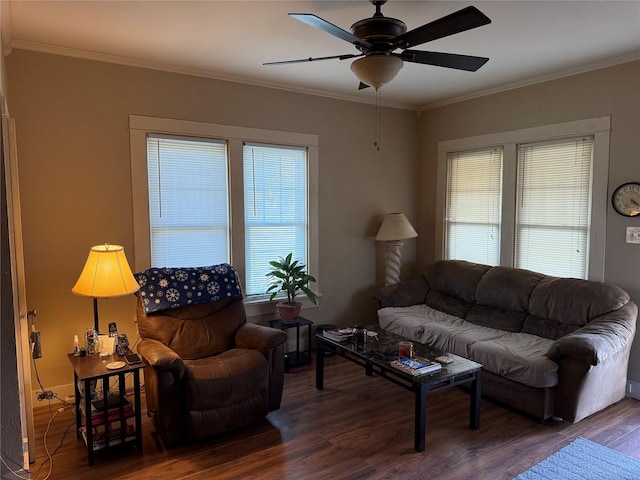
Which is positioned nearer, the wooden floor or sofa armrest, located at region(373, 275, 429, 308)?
the wooden floor

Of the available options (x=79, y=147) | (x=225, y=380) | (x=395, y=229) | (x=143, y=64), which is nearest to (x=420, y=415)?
(x=225, y=380)

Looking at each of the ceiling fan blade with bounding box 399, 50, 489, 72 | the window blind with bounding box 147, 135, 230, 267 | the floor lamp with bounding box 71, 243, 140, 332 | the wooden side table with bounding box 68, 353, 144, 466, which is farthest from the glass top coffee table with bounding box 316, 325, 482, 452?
the ceiling fan blade with bounding box 399, 50, 489, 72

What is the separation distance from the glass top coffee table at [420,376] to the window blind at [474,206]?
1693 mm

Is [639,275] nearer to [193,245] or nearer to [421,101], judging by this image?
[421,101]

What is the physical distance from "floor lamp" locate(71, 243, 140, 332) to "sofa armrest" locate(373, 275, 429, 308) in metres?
2.49

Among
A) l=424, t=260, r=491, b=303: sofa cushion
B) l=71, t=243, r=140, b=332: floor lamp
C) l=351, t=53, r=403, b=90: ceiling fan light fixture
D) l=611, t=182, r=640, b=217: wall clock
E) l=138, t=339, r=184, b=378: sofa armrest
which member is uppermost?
l=351, t=53, r=403, b=90: ceiling fan light fixture

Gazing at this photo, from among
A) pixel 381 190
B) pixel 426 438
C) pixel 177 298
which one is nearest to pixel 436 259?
pixel 381 190

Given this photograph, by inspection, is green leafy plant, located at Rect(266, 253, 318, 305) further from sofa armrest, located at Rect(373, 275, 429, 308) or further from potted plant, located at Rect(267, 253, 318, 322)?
sofa armrest, located at Rect(373, 275, 429, 308)

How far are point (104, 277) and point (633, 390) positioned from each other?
13.0 feet

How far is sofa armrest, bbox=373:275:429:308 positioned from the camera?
4434 mm

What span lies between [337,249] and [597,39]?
9.18ft

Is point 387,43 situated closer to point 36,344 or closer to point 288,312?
point 288,312

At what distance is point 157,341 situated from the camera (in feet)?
10.0

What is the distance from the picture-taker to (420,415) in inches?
105
